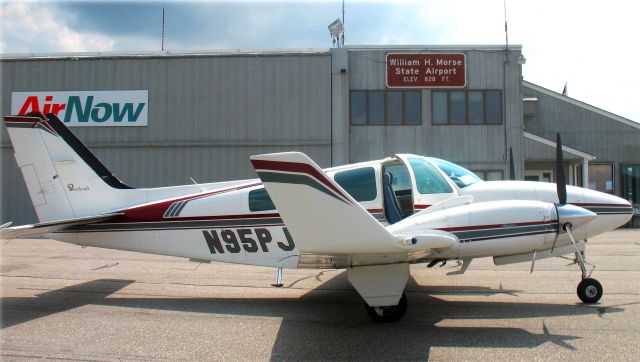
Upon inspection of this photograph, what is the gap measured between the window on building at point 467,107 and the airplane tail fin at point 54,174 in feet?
42.6

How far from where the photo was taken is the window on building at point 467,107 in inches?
696

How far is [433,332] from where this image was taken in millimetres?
5281

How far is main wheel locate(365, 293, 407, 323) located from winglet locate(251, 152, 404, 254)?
124 cm

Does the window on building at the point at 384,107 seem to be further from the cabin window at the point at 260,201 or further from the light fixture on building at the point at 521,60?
the cabin window at the point at 260,201

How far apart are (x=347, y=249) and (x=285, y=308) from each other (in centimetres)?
221

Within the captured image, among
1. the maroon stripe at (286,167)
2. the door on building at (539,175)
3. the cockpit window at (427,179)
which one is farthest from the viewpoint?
the door on building at (539,175)

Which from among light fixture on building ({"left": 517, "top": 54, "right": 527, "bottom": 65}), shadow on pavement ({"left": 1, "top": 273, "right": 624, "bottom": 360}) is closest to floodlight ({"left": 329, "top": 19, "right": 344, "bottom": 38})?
light fixture on building ({"left": 517, "top": 54, "right": 527, "bottom": 65})

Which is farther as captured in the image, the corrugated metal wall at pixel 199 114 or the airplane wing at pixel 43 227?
the corrugated metal wall at pixel 199 114

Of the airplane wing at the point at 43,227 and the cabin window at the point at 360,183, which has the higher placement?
the cabin window at the point at 360,183

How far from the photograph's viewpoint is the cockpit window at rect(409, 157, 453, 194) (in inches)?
253

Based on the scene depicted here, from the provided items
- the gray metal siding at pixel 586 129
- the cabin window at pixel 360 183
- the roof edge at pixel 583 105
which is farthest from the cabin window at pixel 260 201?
the roof edge at pixel 583 105

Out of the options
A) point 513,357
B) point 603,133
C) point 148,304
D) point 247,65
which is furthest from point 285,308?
point 603,133

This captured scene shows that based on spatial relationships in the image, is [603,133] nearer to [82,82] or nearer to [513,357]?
[513,357]

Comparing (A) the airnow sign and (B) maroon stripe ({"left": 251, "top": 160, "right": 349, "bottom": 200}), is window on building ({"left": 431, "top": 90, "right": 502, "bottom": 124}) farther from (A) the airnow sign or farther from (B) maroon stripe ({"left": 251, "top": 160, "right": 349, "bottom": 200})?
(B) maroon stripe ({"left": 251, "top": 160, "right": 349, "bottom": 200})
